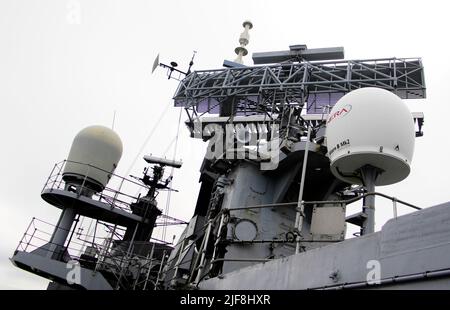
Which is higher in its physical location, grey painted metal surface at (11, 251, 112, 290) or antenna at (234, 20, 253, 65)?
antenna at (234, 20, 253, 65)

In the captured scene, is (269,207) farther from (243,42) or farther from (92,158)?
(243,42)

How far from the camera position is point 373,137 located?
5688 mm

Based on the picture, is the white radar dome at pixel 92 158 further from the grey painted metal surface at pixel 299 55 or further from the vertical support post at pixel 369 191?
the vertical support post at pixel 369 191

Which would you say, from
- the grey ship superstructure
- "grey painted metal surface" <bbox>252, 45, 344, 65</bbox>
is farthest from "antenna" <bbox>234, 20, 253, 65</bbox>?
"grey painted metal surface" <bbox>252, 45, 344, 65</bbox>

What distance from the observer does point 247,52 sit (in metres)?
17.7

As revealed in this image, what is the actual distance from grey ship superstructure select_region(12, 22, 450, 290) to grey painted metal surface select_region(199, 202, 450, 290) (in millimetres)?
10

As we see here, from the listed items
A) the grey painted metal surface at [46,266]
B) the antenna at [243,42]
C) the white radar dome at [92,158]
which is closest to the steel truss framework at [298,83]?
the antenna at [243,42]

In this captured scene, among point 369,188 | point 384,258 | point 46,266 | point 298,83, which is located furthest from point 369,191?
point 46,266

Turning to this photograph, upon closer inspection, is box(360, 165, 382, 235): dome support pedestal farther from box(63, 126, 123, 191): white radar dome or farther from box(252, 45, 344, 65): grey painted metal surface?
box(63, 126, 123, 191): white radar dome

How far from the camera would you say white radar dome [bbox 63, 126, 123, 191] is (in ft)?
51.6

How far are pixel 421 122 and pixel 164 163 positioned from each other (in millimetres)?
14078

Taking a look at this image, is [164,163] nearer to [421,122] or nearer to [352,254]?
[421,122]
